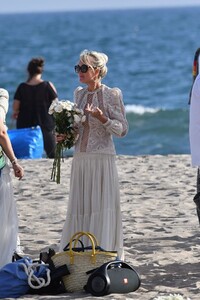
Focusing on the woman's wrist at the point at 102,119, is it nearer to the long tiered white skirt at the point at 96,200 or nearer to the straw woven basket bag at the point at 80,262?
the long tiered white skirt at the point at 96,200

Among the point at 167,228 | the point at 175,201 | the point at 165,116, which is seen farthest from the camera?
the point at 165,116

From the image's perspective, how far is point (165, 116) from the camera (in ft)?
100.0

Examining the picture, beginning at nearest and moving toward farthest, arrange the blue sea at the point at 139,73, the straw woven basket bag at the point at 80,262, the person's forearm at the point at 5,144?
the straw woven basket bag at the point at 80,262, the person's forearm at the point at 5,144, the blue sea at the point at 139,73

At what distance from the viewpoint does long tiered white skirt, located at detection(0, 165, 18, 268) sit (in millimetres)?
8523

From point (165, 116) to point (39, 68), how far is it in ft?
54.4

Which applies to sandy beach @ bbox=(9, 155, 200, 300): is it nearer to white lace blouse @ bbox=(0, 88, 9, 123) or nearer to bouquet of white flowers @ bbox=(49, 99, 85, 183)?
bouquet of white flowers @ bbox=(49, 99, 85, 183)

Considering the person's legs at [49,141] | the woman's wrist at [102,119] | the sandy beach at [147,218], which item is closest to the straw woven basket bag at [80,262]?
the sandy beach at [147,218]

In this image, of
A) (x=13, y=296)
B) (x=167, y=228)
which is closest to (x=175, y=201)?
(x=167, y=228)

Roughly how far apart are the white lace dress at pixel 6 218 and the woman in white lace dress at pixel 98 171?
18.1 inches

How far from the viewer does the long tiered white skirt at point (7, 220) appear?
8.52 meters

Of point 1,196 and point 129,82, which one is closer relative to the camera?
point 1,196

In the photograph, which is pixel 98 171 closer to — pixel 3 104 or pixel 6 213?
pixel 6 213

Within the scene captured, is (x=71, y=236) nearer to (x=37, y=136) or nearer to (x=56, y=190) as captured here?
(x=56, y=190)

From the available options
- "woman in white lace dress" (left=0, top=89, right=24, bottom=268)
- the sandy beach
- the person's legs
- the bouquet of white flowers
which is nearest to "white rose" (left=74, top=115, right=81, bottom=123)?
the bouquet of white flowers
